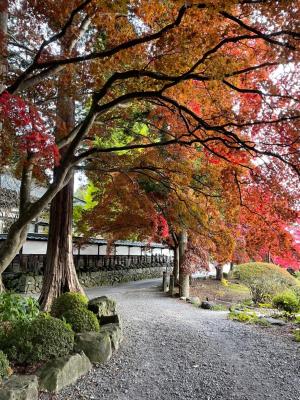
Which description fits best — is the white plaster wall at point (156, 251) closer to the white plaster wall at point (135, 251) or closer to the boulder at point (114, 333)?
the white plaster wall at point (135, 251)

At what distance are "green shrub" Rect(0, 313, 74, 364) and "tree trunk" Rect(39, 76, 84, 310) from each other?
4003mm

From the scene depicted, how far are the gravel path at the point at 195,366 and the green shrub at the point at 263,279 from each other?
18.2 feet

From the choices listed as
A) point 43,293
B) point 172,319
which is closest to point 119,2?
point 43,293

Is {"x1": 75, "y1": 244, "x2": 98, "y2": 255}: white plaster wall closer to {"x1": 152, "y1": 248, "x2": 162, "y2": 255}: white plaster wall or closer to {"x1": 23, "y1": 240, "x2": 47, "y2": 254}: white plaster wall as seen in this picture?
{"x1": 23, "y1": 240, "x2": 47, "y2": 254}: white plaster wall

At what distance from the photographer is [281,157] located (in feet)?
21.2

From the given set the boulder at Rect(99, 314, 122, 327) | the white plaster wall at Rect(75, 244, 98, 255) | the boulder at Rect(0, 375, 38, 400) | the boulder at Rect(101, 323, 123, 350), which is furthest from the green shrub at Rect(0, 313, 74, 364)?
the white plaster wall at Rect(75, 244, 98, 255)

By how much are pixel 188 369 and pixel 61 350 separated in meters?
1.95

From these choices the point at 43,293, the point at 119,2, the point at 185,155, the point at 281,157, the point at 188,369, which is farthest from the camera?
the point at 185,155

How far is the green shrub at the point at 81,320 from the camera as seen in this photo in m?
6.19

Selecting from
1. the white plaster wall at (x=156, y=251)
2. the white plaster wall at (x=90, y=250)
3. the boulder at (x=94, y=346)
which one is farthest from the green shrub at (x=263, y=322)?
the white plaster wall at (x=156, y=251)

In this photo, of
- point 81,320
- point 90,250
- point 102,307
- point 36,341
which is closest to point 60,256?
point 102,307

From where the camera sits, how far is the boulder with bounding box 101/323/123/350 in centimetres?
629

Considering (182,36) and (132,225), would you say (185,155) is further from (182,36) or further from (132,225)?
(132,225)

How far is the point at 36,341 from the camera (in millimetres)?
4887
